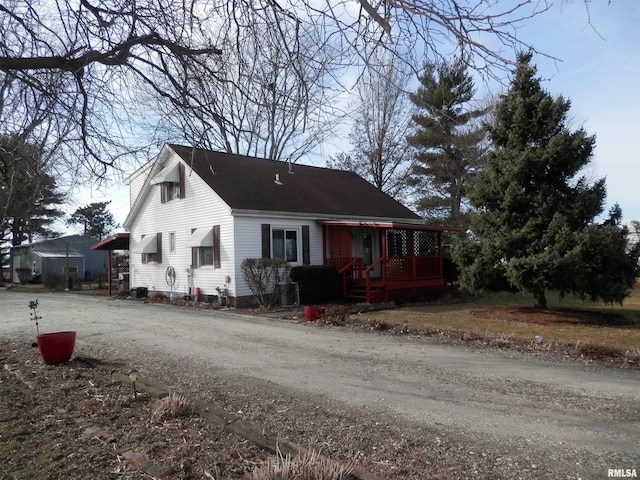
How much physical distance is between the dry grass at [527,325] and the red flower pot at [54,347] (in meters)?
6.41

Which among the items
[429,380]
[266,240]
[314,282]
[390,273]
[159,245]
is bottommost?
[429,380]

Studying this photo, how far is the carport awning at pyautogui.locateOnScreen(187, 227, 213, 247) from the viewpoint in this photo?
1802cm

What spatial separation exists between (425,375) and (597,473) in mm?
3213

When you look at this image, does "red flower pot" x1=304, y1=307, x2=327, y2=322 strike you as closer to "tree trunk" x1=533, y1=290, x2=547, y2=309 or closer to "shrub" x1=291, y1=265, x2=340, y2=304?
"shrub" x1=291, y1=265, x2=340, y2=304

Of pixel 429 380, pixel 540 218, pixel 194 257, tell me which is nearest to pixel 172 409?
pixel 429 380

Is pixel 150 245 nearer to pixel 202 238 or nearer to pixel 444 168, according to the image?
pixel 202 238

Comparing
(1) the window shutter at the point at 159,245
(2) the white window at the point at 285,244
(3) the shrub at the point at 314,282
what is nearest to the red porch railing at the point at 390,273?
(3) the shrub at the point at 314,282

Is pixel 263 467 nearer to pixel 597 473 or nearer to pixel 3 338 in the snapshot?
pixel 597 473

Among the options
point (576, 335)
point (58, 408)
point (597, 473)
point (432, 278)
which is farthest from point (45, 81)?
point (432, 278)

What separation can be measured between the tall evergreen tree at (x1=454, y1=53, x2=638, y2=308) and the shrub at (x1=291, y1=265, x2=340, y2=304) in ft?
16.8

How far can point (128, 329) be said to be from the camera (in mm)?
11828

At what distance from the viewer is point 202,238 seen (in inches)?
711

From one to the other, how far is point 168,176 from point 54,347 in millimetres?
13354

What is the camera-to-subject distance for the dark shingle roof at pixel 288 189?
60.2 ft
